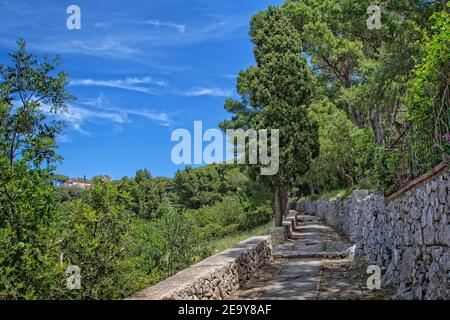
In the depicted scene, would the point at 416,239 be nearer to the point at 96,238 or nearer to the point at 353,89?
the point at 96,238

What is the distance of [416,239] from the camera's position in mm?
6445

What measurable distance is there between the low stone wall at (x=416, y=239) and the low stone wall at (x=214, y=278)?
2.81 metres

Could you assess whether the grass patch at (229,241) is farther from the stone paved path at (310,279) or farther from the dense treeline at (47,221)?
the dense treeline at (47,221)

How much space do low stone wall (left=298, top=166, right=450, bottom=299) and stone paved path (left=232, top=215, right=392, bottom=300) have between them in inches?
21.2

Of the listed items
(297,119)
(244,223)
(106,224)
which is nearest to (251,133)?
(297,119)

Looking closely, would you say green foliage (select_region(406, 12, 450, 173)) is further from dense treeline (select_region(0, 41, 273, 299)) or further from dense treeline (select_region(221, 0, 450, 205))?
dense treeline (select_region(0, 41, 273, 299))

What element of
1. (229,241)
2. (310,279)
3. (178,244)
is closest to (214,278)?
(310,279)

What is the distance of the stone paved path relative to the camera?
7.64 metres

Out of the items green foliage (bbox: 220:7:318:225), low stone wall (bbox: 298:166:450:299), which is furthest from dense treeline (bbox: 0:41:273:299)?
green foliage (bbox: 220:7:318:225)

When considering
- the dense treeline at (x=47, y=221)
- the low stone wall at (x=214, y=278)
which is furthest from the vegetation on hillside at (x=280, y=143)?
the low stone wall at (x=214, y=278)

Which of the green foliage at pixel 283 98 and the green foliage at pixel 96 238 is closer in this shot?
the green foliage at pixel 96 238

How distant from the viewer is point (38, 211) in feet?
17.7

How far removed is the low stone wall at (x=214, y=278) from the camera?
18.4 ft

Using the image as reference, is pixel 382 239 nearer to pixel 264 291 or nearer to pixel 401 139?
pixel 401 139
